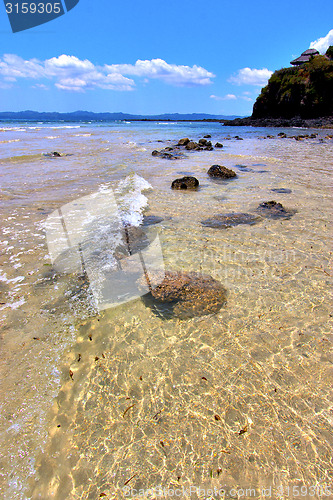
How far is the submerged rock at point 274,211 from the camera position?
657cm

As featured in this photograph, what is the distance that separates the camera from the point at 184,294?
12.0 ft

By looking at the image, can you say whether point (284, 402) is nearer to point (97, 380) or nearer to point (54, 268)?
point (97, 380)

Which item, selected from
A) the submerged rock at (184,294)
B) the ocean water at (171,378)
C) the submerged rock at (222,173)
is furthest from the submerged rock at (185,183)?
the submerged rock at (184,294)

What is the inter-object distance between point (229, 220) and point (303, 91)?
Answer: 72873 mm

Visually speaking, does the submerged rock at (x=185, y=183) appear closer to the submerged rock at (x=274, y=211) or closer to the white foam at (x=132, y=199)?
the white foam at (x=132, y=199)

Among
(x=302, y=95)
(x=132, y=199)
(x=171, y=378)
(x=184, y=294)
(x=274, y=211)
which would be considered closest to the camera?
(x=171, y=378)

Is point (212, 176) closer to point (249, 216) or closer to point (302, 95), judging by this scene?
point (249, 216)

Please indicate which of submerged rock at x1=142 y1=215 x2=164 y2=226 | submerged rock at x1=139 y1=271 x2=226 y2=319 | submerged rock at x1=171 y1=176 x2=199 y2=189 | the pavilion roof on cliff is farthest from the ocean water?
the pavilion roof on cliff

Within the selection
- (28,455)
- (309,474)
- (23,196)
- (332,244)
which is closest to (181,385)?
(309,474)

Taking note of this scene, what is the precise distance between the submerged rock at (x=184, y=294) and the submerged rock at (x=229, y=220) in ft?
7.80

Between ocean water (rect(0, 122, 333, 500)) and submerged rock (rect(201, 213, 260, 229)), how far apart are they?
35.7 inches

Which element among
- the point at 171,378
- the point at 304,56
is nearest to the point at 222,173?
the point at 171,378

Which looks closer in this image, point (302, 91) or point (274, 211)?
point (274, 211)

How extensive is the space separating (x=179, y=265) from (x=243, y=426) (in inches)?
103
